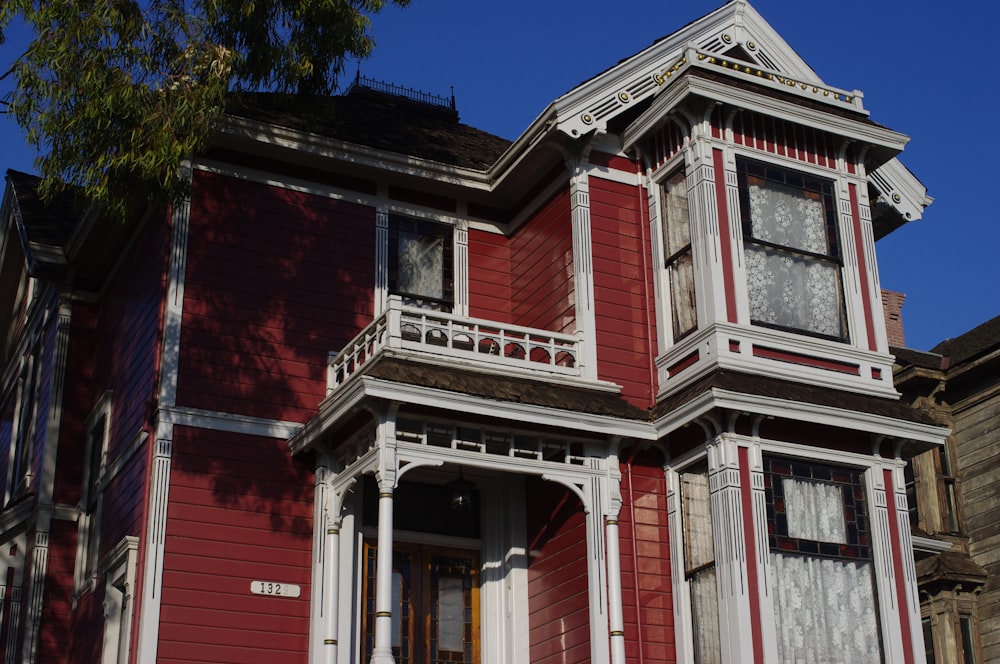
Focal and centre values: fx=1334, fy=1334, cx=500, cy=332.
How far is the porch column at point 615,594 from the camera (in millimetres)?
16328

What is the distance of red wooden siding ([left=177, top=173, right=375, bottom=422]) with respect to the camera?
17.9m

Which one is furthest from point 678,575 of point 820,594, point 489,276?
point 489,276

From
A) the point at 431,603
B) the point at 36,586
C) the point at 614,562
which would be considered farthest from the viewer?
the point at 36,586

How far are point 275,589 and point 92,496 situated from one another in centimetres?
477

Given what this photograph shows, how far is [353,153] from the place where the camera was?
1955 cm

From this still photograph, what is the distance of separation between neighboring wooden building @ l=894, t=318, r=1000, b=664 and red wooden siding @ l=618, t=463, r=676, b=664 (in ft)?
25.3

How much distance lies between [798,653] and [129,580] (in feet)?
27.5

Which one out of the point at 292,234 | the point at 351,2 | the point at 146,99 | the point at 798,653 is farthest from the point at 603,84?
the point at 798,653

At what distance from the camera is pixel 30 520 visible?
68.4 ft

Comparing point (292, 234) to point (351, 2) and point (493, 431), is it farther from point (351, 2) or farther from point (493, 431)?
point (493, 431)

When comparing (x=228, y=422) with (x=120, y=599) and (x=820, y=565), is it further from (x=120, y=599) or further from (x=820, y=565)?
(x=820, y=565)

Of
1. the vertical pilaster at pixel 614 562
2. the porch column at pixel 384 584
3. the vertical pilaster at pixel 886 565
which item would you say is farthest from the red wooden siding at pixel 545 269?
the vertical pilaster at pixel 886 565

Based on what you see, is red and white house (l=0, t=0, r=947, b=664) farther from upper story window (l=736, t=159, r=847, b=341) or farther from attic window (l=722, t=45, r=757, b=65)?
attic window (l=722, t=45, r=757, b=65)

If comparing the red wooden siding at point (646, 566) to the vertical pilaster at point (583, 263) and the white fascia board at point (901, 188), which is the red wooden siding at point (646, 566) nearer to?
the vertical pilaster at point (583, 263)
